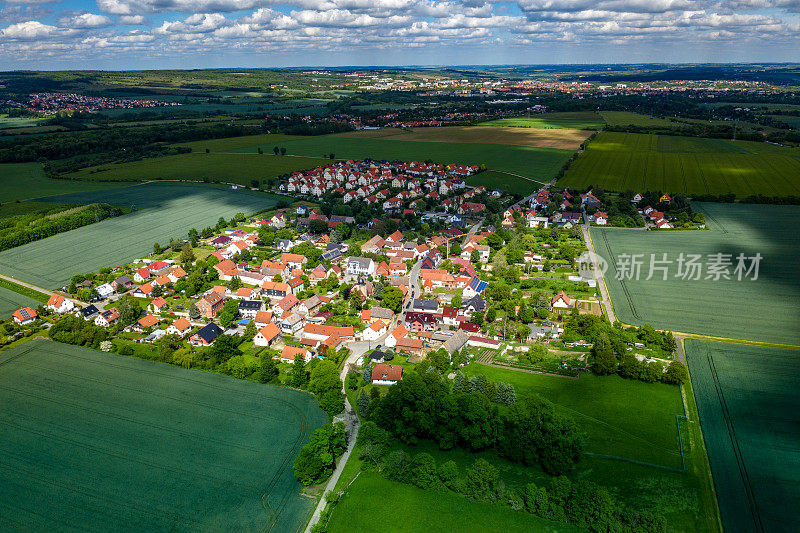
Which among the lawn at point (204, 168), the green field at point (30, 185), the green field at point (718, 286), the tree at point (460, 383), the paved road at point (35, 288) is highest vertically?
the lawn at point (204, 168)

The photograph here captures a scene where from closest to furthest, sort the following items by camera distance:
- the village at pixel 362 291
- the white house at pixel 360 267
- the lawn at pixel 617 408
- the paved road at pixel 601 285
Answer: the lawn at pixel 617 408
the village at pixel 362 291
the paved road at pixel 601 285
the white house at pixel 360 267

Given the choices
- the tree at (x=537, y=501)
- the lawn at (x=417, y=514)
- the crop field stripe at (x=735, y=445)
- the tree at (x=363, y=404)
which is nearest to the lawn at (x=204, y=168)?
the tree at (x=363, y=404)

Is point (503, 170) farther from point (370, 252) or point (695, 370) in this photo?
point (695, 370)

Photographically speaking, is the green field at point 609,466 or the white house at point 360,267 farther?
the white house at point 360,267

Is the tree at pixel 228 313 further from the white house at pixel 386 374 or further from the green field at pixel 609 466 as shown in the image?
the green field at pixel 609 466

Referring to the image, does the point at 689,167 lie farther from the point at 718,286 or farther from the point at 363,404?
the point at 363,404

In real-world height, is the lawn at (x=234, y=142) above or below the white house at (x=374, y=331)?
above

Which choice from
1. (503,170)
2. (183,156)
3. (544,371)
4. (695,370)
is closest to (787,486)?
(695,370)
